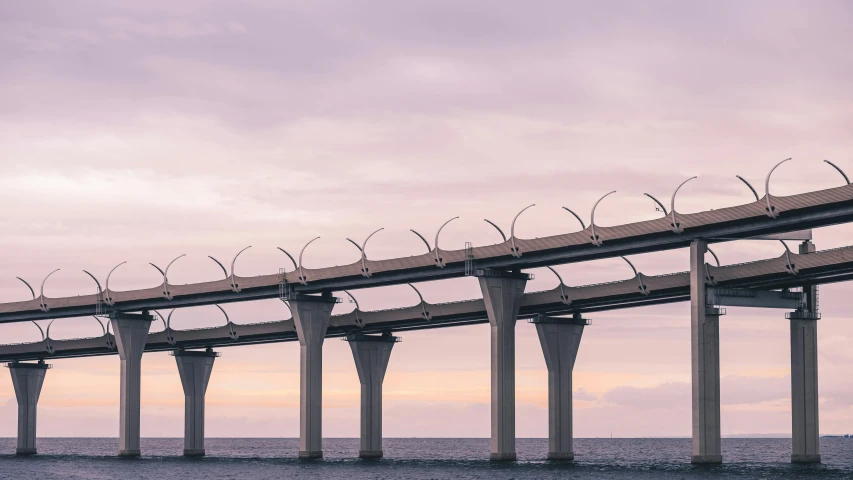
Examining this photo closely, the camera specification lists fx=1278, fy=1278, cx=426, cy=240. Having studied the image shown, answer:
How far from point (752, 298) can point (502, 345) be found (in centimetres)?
2284

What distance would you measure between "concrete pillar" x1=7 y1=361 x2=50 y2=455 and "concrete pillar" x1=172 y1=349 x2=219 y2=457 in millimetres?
28058

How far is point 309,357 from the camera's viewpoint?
4970 inches

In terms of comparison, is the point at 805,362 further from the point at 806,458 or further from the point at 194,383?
the point at 194,383

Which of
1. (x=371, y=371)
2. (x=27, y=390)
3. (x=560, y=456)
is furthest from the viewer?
(x=27, y=390)

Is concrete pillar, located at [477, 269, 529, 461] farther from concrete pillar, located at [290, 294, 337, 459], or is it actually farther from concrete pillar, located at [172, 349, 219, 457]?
concrete pillar, located at [172, 349, 219, 457]

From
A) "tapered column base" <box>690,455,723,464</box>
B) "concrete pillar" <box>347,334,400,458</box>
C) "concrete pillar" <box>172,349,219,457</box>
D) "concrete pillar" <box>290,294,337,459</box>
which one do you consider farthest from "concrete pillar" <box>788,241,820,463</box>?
"concrete pillar" <box>172,349,219,457</box>

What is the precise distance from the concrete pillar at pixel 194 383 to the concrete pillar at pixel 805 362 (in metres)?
78.1

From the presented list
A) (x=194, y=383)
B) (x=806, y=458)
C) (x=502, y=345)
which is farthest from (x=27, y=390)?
(x=806, y=458)

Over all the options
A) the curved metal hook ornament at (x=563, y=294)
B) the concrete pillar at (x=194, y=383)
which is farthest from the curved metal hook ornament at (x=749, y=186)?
the concrete pillar at (x=194, y=383)

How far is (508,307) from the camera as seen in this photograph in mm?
113688

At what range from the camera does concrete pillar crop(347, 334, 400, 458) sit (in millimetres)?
139375

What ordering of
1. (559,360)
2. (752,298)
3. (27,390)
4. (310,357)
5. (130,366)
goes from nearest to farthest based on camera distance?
1. (752,298)
2. (559,360)
3. (310,357)
4. (130,366)
5. (27,390)

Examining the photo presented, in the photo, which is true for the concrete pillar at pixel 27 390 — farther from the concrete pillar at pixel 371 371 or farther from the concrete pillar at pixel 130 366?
the concrete pillar at pixel 371 371

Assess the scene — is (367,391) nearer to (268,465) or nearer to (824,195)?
(268,465)
